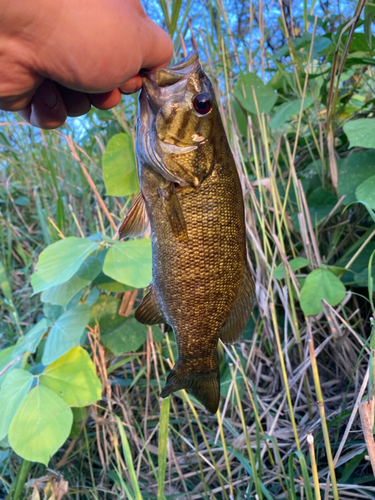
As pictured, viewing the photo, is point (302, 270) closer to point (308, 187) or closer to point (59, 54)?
point (308, 187)

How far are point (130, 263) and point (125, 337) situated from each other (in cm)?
37

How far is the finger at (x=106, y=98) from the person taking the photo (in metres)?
1.04

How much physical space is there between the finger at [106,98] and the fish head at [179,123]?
3.7 inches

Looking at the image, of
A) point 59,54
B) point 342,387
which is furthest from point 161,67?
point 342,387

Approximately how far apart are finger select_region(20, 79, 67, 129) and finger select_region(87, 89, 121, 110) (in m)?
0.10

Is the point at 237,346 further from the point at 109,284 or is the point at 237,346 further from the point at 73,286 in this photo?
the point at 73,286

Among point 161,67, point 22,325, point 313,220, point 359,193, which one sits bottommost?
point 22,325

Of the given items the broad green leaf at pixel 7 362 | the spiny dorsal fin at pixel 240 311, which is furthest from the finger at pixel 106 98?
the broad green leaf at pixel 7 362

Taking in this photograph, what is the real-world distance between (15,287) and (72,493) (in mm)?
1424

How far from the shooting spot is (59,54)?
0.83 m

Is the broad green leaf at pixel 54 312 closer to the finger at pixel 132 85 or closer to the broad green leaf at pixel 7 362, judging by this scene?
the broad green leaf at pixel 7 362

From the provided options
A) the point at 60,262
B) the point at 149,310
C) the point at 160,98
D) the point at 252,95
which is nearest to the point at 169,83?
the point at 160,98

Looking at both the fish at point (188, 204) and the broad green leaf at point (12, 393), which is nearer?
the fish at point (188, 204)

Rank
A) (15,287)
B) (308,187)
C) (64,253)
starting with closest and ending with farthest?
(64,253), (308,187), (15,287)
